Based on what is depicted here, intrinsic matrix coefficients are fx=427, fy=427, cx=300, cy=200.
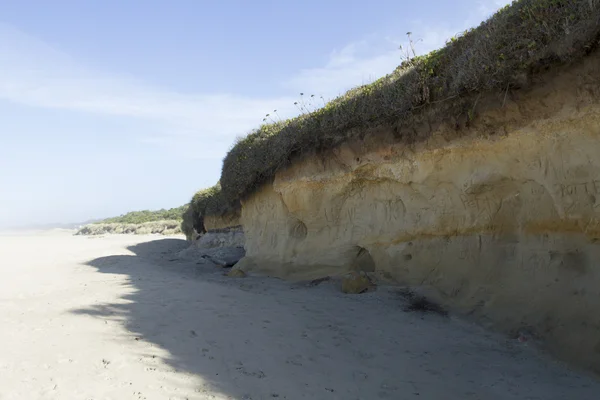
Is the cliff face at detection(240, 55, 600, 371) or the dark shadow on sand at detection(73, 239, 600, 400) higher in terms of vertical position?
the cliff face at detection(240, 55, 600, 371)

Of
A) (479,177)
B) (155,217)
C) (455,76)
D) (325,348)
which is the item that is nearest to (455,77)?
(455,76)

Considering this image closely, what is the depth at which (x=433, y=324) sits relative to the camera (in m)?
5.86

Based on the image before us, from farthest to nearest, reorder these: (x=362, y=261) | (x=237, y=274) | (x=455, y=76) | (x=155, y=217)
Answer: (x=155, y=217)
(x=237, y=274)
(x=362, y=261)
(x=455, y=76)

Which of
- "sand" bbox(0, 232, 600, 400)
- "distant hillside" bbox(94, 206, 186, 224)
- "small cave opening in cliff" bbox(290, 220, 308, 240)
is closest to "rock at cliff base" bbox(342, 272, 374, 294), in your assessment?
"sand" bbox(0, 232, 600, 400)

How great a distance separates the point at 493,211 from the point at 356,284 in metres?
2.65

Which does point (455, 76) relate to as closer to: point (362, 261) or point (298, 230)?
point (362, 261)

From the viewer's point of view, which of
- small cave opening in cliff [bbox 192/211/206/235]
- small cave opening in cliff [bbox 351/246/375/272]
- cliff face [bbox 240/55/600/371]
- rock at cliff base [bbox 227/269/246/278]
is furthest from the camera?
small cave opening in cliff [bbox 192/211/206/235]

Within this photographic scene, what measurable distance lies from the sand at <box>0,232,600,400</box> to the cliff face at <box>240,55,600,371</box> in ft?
1.89

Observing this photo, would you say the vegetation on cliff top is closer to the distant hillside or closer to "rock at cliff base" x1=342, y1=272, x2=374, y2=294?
"rock at cliff base" x1=342, y1=272, x2=374, y2=294

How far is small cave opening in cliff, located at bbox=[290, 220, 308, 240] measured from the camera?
33.0ft

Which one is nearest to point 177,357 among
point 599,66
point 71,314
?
point 71,314

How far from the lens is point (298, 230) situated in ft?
33.4

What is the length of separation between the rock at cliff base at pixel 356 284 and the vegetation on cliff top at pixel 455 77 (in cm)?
259

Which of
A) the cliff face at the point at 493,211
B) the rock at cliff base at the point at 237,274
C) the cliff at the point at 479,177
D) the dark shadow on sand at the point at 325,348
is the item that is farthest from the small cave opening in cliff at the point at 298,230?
the dark shadow on sand at the point at 325,348
